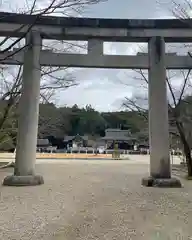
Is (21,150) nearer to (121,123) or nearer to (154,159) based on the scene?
(154,159)

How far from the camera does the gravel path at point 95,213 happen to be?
435 cm

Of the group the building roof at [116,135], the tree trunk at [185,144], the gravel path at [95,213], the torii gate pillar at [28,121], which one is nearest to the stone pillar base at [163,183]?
the gravel path at [95,213]

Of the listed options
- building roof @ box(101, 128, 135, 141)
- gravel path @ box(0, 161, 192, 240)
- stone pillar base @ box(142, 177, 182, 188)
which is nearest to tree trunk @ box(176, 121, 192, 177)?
stone pillar base @ box(142, 177, 182, 188)

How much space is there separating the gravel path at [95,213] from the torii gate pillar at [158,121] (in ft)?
1.84

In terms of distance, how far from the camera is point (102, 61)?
871cm

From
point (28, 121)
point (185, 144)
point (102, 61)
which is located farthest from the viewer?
point (185, 144)

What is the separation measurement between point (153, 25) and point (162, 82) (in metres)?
1.63

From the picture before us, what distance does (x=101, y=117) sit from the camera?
5044cm

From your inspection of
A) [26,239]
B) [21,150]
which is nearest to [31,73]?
[21,150]

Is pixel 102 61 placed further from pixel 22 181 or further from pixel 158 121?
pixel 22 181

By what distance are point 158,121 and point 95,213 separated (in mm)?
3857

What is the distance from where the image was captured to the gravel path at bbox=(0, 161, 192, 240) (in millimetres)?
4352

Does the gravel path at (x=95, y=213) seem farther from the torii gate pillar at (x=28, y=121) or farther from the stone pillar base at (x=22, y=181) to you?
the torii gate pillar at (x=28, y=121)

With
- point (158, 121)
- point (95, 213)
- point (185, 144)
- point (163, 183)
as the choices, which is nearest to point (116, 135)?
point (185, 144)
